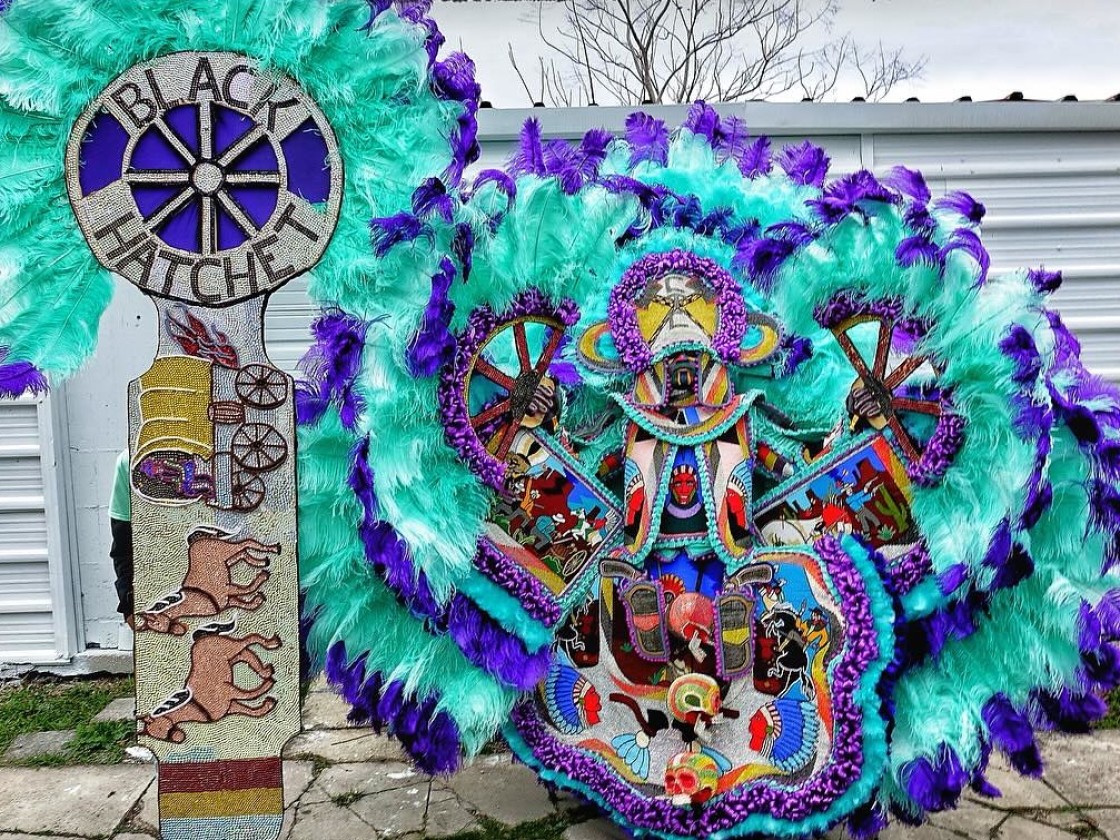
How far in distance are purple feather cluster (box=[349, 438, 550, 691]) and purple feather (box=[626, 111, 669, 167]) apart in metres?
1.38

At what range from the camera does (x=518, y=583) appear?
9.13 feet

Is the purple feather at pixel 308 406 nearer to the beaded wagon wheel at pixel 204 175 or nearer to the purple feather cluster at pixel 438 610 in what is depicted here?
the purple feather cluster at pixel 438 610

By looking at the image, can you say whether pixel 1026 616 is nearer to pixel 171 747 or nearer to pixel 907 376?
pixel 907 376

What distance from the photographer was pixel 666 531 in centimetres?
280

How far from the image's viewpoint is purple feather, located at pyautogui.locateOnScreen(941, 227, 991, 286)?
2.53 metres

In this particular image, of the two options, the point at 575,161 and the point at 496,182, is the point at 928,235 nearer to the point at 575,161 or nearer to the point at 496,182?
the point at 575,161

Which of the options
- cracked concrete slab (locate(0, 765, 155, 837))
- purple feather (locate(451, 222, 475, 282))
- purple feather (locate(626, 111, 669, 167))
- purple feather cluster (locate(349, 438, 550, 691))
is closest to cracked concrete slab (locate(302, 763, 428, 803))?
cracked concrete slab (locate(0, 765, 155, 837))

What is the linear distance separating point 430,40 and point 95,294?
1.02 m

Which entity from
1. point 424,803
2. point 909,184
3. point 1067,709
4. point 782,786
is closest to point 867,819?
point 782,786

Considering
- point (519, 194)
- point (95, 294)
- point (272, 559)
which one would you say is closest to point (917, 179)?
point (519, 194)

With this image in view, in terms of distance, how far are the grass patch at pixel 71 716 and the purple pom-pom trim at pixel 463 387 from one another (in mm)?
2167

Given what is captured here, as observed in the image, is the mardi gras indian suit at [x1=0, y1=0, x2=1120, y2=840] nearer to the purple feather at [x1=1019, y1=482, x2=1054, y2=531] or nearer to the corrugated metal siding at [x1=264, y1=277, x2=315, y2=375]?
the purple feather at [x1=1019, y1=482, x2=1054, y2=531]

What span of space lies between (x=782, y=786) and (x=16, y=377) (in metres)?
2.18

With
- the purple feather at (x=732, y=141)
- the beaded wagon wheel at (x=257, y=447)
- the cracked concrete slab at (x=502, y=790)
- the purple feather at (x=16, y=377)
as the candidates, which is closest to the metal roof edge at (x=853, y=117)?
the purple feather at (x=732, y=141)
